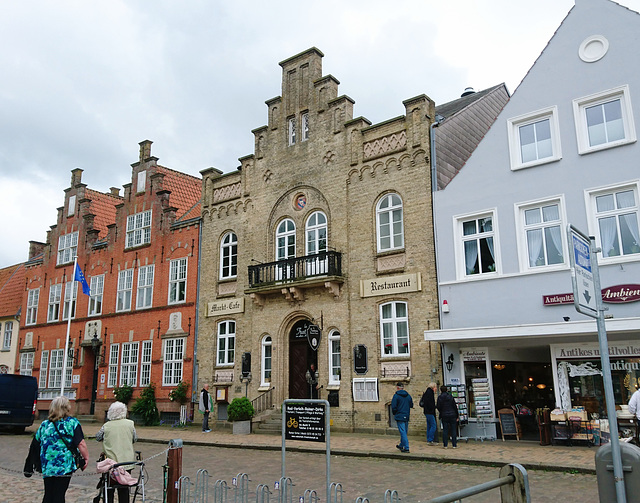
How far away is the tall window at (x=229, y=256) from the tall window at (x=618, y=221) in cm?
1404

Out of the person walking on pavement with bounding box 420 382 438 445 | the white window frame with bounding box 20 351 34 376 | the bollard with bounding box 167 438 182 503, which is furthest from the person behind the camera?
the white window frame with bounding box 20 351 34 376

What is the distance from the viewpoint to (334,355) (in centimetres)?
2055

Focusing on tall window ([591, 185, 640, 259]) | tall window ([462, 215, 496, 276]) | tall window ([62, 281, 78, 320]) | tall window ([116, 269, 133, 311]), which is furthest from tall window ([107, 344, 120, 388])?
tall window ([591, 185, 640, 259])

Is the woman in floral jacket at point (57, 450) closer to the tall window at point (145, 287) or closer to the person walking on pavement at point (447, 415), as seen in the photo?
the person walking on pavement at point (447, 415)

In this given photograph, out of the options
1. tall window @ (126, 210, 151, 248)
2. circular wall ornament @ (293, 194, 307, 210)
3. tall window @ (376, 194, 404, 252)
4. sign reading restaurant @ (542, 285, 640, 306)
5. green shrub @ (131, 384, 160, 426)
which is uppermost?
tall window @ (126, 210, 151, 248)

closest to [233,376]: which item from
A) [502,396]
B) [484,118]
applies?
[502,396]

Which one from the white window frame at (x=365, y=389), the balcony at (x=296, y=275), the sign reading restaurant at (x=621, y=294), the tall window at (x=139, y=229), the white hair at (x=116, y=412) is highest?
the tall window at (x=139, y=229)

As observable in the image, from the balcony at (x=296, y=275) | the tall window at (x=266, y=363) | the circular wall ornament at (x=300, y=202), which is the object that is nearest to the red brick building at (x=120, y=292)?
the tall window at (x=266, y=363)

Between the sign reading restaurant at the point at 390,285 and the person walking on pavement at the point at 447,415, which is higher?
the sign reading restaurant at the point at 390,285

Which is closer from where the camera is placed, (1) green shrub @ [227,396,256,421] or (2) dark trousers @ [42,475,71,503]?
(2) dark trousers @ [42,475,71,503]

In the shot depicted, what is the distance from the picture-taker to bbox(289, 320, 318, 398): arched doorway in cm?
2136

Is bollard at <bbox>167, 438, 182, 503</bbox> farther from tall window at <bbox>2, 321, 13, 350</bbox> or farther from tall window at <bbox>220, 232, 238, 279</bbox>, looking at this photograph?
tall window at <bbox>2, 321, 13, 350</bbox>

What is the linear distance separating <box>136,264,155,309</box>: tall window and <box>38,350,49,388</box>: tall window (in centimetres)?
835

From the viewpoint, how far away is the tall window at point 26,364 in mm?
33062
